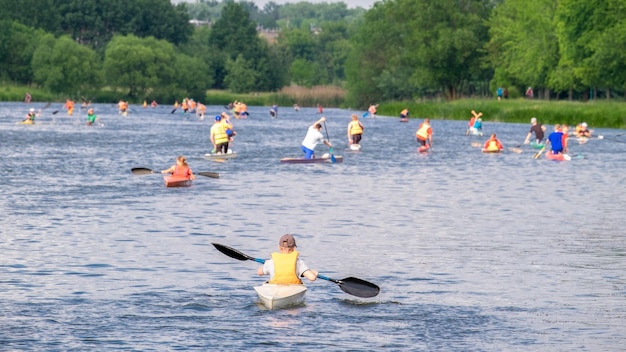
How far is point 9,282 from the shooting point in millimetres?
21172

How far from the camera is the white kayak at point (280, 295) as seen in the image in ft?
61.5

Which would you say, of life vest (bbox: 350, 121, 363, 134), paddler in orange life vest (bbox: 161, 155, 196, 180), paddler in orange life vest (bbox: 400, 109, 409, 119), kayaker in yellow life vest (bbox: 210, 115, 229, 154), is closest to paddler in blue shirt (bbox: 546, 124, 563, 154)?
life vest (bbox: 350, 121, 363, 134)

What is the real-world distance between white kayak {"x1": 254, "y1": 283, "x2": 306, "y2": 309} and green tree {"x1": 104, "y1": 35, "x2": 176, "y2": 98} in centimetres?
15198

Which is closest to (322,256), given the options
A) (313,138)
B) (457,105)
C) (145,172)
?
(145,172)

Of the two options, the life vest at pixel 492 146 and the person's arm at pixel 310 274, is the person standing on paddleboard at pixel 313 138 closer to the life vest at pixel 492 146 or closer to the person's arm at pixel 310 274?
the life vest at pixel 492 146

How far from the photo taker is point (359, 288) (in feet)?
64.2

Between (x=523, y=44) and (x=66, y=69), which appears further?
(x=66, y=69)

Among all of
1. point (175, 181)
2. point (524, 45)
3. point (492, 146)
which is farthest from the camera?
point (524, 45)

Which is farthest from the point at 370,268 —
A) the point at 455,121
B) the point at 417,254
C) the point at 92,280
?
the point at 455,121

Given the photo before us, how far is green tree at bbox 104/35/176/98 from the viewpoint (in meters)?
170

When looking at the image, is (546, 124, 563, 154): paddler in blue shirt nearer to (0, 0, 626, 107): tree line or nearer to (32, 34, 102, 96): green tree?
(0, 0, 626, 107): tree line

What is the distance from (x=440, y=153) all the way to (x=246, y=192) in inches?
941

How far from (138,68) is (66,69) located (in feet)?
32.2

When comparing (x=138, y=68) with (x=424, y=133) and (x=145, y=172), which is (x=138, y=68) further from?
(x=145, y=172)
